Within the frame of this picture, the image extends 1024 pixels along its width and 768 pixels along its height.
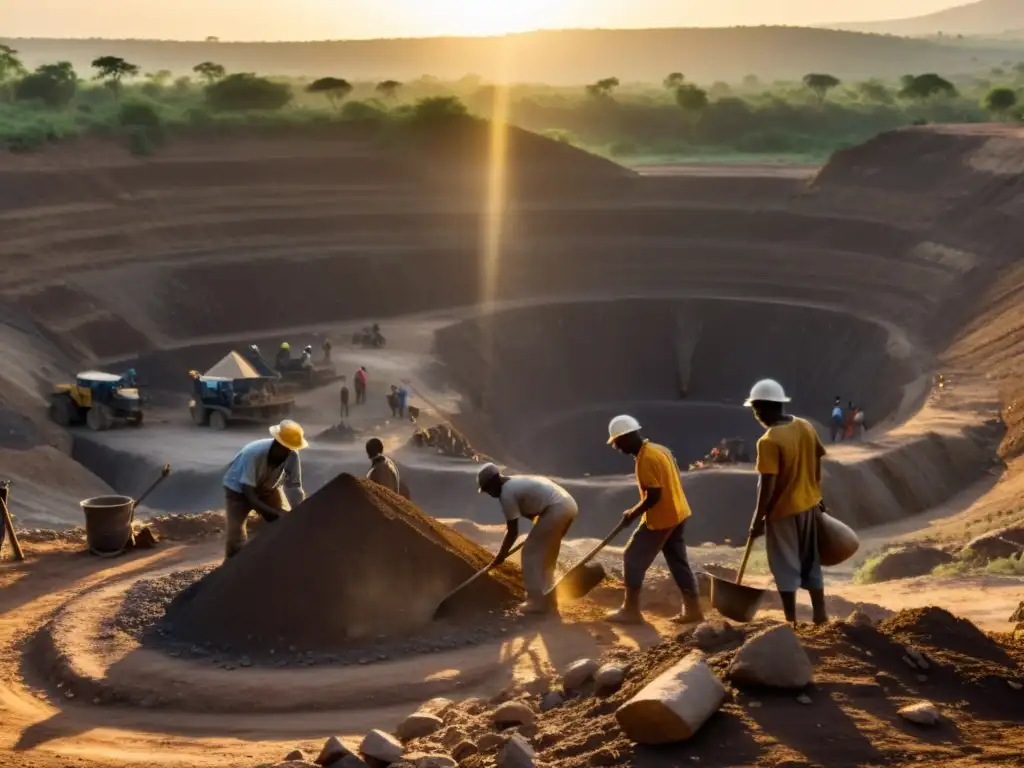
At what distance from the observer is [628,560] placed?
10406 millimetres

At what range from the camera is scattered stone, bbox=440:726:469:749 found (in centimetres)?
730

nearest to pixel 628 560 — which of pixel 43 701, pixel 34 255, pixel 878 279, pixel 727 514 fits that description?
pixel 43 701

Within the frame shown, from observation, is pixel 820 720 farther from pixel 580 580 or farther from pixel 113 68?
pixel 113 68

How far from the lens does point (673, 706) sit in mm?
6035

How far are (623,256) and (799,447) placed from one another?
3589 cm

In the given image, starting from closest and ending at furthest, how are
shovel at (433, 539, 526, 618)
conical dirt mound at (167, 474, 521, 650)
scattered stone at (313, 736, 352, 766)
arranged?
scattered stone at (313, 736, 352, 766), conical dirt mound at (167, 474, 521, 650), shovel at (433, 539, 526, 618)

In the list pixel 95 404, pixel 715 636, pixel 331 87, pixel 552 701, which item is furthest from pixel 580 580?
pixel 331 87

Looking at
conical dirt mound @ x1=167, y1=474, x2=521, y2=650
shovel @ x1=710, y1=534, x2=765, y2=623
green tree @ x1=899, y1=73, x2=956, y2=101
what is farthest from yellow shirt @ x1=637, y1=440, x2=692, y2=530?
green tree @ x1=899, y1=73, x2=956, y2=101

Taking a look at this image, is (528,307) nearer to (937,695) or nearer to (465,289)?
(465,289)

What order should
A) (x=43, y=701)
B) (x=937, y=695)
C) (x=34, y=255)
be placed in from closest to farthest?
(x=937, y=695) → (x=43, y=701) → (x=34, y=255)

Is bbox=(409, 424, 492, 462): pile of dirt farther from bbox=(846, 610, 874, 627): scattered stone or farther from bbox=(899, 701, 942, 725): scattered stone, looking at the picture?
bbox=(899, 701, 942, 725): scattered stone

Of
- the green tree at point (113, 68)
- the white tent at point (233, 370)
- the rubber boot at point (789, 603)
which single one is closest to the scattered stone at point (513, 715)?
the rubber boot at point (789, 603)

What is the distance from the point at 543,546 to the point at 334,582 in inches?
70.4

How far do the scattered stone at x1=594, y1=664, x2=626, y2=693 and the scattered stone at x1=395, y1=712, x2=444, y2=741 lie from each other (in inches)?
42.5
